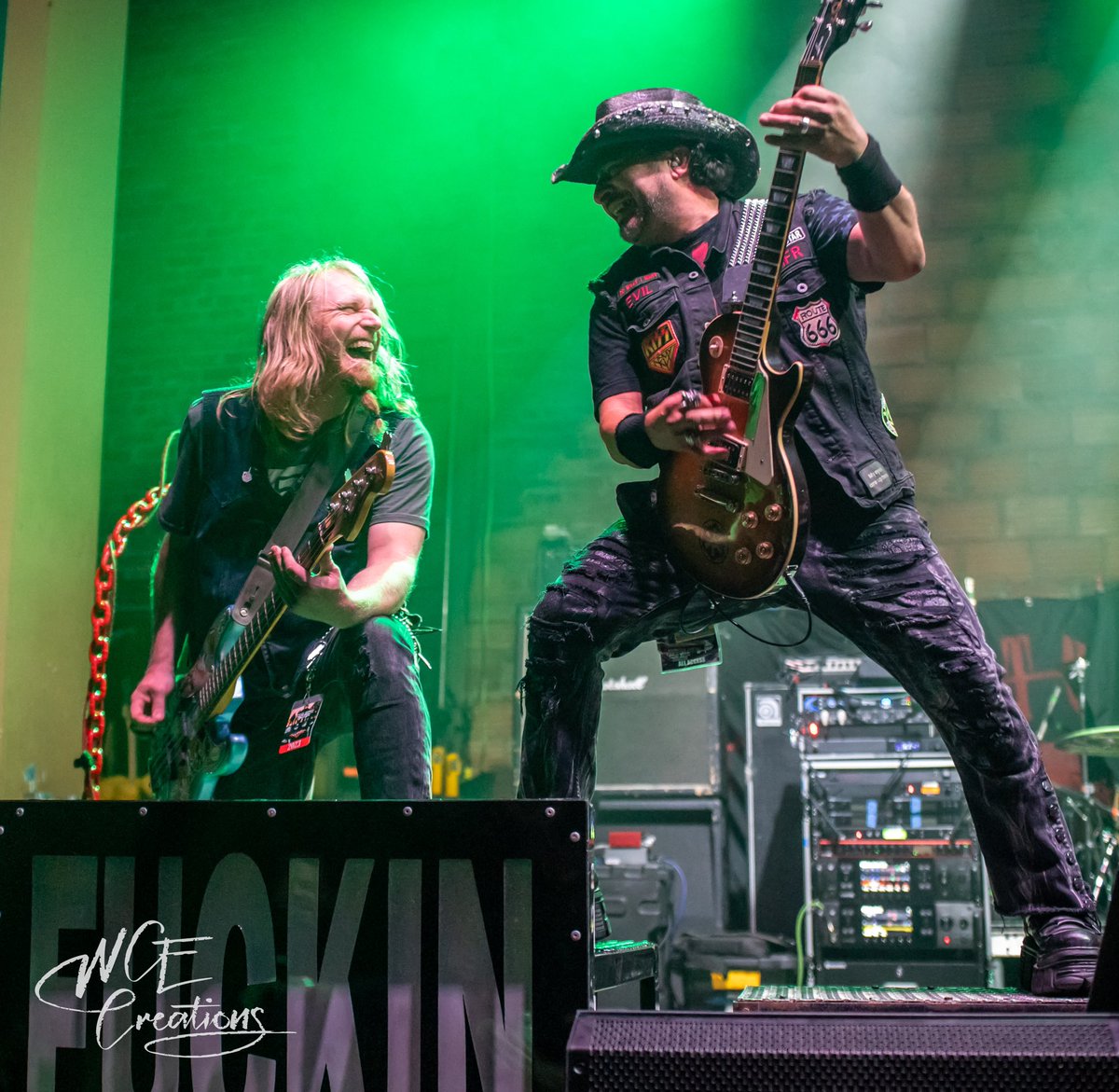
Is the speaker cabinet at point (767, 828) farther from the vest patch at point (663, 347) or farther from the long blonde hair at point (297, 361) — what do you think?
the vest patch at point (663, 347)

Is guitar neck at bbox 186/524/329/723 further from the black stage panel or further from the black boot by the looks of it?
the black boot

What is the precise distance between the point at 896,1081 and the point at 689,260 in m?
1.88

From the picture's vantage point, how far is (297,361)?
3.65m

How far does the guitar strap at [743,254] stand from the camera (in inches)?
104

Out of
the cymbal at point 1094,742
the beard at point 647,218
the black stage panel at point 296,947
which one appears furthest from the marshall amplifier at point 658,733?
the black stage panel at point 296,947

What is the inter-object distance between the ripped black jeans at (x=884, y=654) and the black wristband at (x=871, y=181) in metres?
0.59

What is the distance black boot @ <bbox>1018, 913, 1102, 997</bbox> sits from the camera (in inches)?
74.6

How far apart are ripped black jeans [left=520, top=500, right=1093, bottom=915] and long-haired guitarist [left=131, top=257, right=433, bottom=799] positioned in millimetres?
623

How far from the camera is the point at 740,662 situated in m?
5.64

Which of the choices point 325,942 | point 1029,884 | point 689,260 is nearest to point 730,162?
point 689,260

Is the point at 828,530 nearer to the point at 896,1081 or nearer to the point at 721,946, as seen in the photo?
the point at 896,1081

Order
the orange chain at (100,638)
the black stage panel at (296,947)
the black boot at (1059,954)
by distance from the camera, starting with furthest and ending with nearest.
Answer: the orange chain at (100,638) → the black boot at (1059,954) → the black stage panel at (296,947)

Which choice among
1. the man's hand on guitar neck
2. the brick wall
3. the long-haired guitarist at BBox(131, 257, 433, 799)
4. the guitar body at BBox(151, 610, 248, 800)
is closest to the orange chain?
the brick wall

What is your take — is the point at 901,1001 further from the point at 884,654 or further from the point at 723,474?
the point at 723,474
